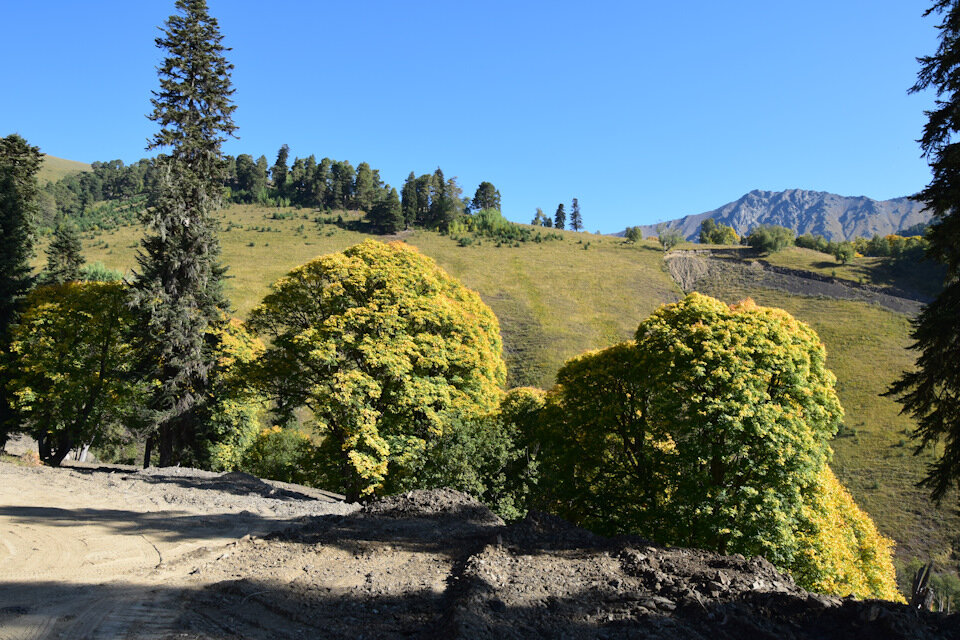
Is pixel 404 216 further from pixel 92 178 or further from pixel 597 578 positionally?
pixel 92 178

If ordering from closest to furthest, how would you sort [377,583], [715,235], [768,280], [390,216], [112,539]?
[377,583] < [112,539] < [768,280] < [390,216] < [715,235]

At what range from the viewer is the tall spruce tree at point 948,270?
9.77m

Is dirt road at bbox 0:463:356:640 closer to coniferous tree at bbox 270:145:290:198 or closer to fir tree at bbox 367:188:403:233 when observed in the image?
fir tree at bbox 367:188:403:233

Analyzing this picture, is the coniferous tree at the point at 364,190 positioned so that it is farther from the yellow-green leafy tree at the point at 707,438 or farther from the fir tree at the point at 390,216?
the yellow-green leafy tree at the point at 707,438

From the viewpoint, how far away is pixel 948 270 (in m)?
9.98

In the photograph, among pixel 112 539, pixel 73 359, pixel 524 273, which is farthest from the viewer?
pixel 524 273

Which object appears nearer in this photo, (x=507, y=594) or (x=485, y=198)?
(x=507, y=594)

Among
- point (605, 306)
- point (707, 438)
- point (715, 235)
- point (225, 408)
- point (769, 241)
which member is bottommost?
point (225, 408)

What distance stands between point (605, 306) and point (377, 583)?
7251cm

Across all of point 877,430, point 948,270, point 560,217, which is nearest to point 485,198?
point 560,217

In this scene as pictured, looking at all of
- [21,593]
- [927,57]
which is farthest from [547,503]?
[927,57]

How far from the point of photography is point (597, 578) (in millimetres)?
8742

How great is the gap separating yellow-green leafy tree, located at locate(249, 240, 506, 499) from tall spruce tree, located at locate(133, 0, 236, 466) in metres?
9.03

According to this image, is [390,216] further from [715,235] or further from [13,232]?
[715,235]
